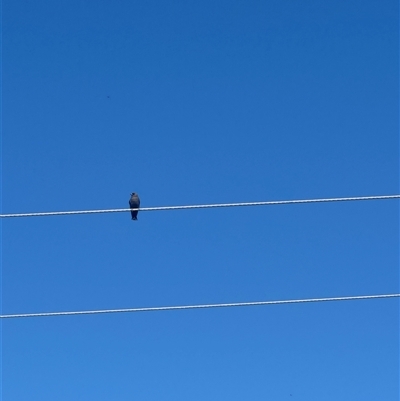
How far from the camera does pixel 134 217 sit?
1702 cm

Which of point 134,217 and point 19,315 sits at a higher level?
point 134,217

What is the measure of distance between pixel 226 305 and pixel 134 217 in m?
6.16

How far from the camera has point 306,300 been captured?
11211mm

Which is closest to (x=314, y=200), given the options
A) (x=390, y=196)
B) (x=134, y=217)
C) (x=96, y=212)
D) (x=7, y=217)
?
(x=390, y=196)

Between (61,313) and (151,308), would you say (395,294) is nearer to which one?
(151,308)

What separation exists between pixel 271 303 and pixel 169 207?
5.22ft

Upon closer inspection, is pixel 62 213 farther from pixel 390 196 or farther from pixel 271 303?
pixel 390 196

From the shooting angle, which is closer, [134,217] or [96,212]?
[96,212]

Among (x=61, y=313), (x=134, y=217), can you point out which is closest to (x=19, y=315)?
(x=61, y=313)

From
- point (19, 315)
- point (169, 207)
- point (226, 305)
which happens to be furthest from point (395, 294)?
point (19, 315)

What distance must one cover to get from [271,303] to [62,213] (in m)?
2.56

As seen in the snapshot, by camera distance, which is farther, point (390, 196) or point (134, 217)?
point (134, 217)

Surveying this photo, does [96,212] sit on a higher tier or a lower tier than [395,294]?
higher

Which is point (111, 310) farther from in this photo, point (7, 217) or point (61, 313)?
point (7, 217)
